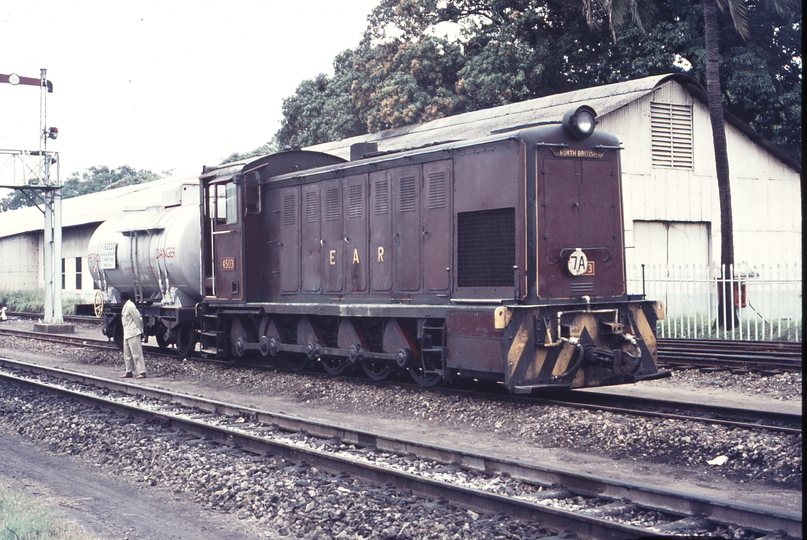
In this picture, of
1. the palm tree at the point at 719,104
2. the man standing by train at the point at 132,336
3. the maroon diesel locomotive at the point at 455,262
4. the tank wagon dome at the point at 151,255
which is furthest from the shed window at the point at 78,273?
the palm tree at the point at 719,104

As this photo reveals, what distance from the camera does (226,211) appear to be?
14.3 metres

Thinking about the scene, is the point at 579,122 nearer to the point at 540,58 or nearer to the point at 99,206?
the point at 540,58

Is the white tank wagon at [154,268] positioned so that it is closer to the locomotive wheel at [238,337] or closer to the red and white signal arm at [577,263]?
the locomotive wheel at [238,337]

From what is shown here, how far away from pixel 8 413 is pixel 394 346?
529 cm

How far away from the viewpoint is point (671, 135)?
21.2 m

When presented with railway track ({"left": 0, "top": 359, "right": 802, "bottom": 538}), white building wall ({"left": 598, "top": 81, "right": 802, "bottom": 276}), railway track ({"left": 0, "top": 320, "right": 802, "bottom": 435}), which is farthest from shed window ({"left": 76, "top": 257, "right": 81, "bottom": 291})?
railway track ({"left": 0, "top": 359, "right": 802, "bottom": 538})

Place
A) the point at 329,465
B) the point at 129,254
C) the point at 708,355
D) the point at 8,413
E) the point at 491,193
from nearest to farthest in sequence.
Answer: the point at 329,465 < the point at 491,193 < the point at 8,413 < the point at 708,355 < the point at 129,254

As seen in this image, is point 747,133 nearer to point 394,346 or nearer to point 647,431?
point 394,346

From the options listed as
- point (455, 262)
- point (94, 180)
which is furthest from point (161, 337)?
point (94, 180)

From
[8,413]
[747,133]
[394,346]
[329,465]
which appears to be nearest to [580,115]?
[394,346]

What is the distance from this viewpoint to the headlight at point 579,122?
1006cm

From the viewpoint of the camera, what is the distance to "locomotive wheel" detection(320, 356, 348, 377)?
42.5 ft

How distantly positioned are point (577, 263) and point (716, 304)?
809cm

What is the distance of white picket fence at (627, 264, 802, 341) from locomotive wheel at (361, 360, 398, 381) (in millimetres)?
6759
